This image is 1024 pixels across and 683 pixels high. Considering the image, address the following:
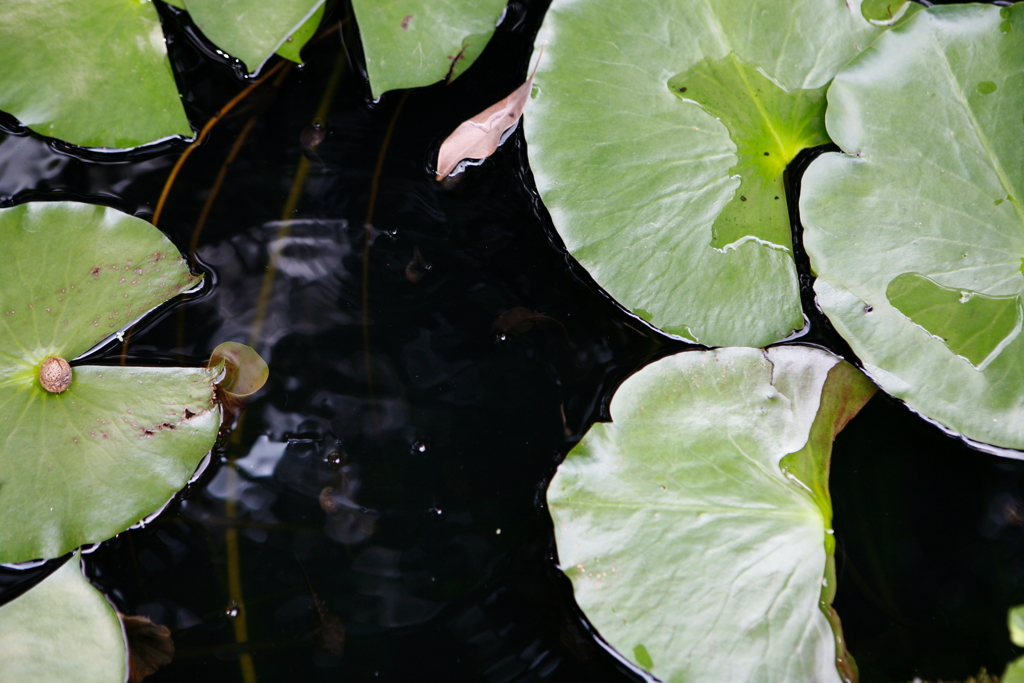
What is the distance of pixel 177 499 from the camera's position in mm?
1235

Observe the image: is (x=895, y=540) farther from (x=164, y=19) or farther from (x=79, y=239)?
(x=164, y=19)

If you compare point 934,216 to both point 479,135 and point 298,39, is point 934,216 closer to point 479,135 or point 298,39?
point 479,135

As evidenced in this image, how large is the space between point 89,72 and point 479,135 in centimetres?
82

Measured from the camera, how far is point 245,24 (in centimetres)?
131

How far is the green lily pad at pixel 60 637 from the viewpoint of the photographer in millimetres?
1067

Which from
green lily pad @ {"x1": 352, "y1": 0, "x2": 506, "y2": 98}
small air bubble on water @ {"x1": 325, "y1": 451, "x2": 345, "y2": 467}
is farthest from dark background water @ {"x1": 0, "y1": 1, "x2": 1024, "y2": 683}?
green lily pad @ {"x1": 352, "y1": 0, "x2": 506, "y2": 98}

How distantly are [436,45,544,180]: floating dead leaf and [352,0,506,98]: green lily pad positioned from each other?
0.39ft

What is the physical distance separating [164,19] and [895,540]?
192cm

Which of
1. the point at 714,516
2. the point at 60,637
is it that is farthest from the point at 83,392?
the point at 714,516

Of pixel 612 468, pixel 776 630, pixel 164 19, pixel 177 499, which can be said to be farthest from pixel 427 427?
pixel 164 19

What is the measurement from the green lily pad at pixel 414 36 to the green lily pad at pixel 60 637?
109 centimetres

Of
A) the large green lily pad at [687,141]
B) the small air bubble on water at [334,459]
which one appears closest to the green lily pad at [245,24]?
the large green lily pad at [687,141]

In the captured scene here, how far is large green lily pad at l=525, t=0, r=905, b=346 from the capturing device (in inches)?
48.5

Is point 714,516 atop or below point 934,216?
below
